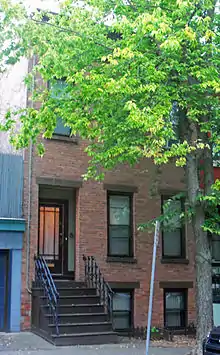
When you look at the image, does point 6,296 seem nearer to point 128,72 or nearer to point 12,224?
point 12,224

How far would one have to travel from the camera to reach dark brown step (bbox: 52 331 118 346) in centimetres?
1246

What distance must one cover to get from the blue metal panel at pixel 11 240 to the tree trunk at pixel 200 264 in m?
5.07

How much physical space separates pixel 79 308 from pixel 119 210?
387 cm

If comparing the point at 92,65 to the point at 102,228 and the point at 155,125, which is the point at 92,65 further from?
the point at 102,228

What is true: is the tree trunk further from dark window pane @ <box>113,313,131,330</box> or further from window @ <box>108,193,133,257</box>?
window @ <box>108,193,133,257</box>

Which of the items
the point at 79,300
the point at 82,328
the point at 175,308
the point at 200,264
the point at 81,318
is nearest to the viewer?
the point at 200,264

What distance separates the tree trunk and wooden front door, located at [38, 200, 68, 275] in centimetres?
549

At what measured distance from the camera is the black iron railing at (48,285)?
12881 mm

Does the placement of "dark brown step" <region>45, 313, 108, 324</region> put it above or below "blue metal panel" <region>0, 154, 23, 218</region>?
below

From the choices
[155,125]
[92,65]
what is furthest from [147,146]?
[92,65]

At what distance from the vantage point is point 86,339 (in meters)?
12.9

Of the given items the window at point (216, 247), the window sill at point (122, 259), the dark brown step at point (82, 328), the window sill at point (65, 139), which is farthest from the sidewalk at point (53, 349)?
A: the window at point (216, 247)

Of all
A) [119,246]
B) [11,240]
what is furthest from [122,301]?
→ [11,240]

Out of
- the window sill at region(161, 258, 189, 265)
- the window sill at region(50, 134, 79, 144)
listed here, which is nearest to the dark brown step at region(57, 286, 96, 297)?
the window sill at region(161, 258, 189, 265)
